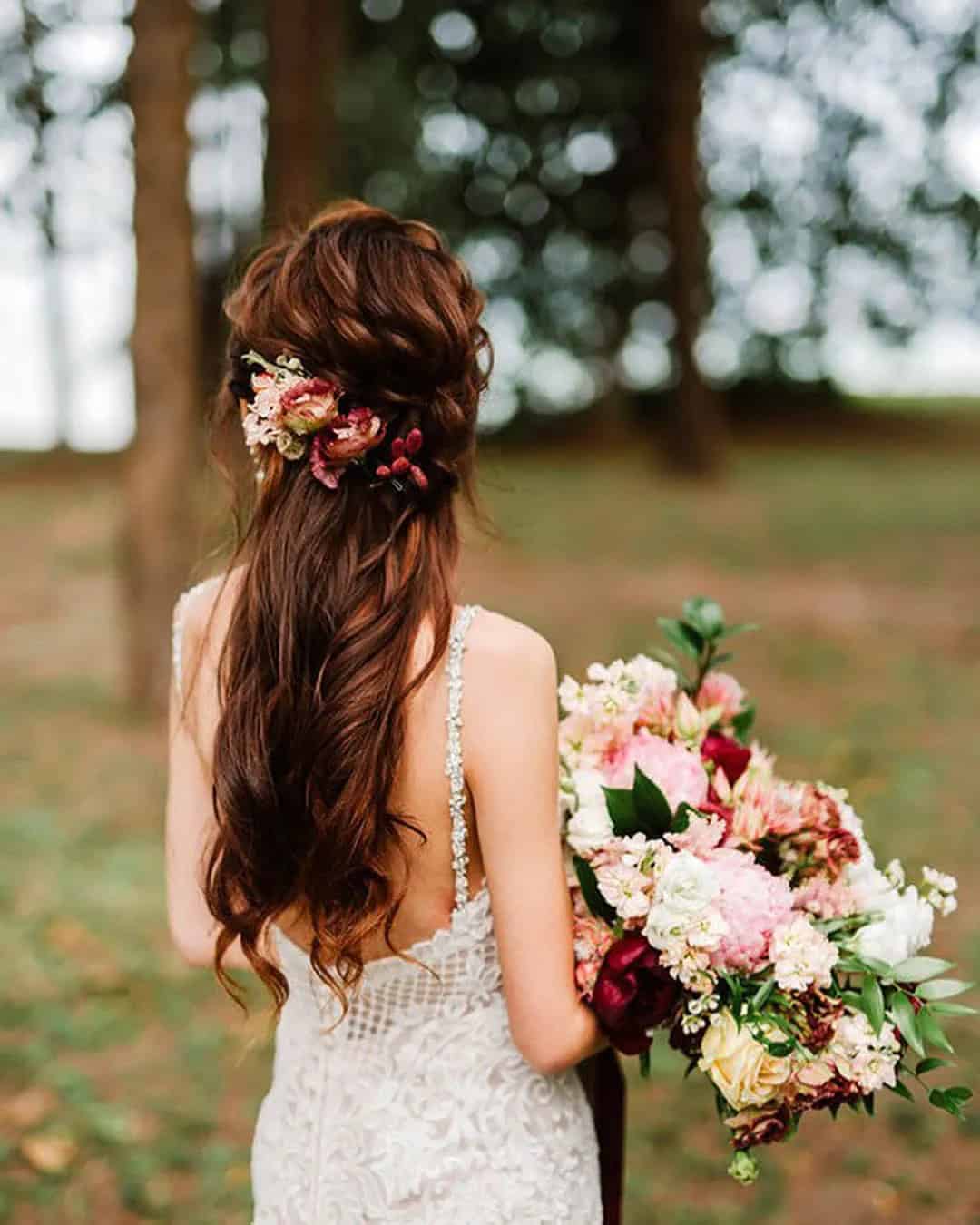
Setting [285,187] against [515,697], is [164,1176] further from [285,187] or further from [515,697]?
[285,187]

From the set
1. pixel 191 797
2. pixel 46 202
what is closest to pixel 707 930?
pixel 191 797

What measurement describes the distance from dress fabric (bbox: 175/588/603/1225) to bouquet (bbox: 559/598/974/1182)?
175 millimetres

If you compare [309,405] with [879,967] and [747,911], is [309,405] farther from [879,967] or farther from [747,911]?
[879,967]

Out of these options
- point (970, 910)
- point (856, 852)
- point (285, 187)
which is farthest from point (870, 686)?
point (856, 852)

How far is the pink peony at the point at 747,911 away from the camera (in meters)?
1.95

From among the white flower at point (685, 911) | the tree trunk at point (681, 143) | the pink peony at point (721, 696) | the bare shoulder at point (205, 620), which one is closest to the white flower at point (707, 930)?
the white flower at point (685, 911)

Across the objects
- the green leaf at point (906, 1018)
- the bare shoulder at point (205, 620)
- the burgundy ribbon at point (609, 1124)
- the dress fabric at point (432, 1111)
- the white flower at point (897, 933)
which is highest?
the bare shoulder at point (205, 620)

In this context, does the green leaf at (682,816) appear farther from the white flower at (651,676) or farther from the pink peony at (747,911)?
the white flower at (651,676)

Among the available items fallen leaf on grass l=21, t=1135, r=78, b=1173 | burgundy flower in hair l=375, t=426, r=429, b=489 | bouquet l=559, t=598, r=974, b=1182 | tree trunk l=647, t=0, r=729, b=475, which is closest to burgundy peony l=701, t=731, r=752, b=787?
bouquet l=559, t=598, r=974, b=1182

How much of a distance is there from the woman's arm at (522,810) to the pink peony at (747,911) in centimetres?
22

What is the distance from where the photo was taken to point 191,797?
223 centimetres

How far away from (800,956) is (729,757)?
402 millimetres

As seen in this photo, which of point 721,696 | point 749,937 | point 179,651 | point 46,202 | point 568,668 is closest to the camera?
point 749,937

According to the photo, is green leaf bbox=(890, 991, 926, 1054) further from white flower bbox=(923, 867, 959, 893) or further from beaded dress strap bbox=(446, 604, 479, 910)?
beaded dress strap bbox=(446, 604, 479, 910)
